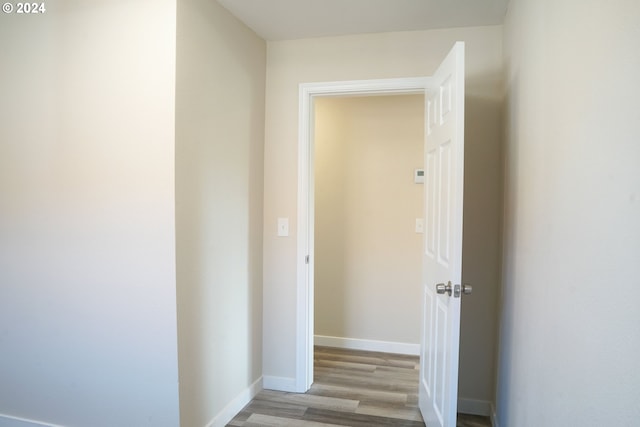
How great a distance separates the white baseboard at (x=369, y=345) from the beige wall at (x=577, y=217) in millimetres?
1698

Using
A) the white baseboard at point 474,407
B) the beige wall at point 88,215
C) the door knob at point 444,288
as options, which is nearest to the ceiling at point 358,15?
the beige wall at point 88,215

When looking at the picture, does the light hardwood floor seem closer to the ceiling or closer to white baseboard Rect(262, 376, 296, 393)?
white baseboard Rect(262, 376, 296, 393)

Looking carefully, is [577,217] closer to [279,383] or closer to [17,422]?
[279,383]

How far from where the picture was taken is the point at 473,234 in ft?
8.13

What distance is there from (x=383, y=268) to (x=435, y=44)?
1.88 meters

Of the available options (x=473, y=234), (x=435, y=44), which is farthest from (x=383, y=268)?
(x=435, y=44)

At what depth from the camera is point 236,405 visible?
2.48 metres

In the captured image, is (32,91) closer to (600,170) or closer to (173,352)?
(173,352)

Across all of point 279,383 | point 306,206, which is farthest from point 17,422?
point 306,206

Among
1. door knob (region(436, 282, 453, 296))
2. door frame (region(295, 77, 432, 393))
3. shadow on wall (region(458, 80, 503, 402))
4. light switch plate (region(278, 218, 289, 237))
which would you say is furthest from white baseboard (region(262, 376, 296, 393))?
door knob (region(436, 282, 453, 296))

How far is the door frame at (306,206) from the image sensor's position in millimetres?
2674

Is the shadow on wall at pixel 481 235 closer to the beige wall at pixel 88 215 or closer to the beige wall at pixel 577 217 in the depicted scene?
the beige wall at pixel 577 217

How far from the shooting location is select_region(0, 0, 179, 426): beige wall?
1.92 meters

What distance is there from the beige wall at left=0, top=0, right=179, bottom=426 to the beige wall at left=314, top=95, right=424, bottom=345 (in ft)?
6.26
